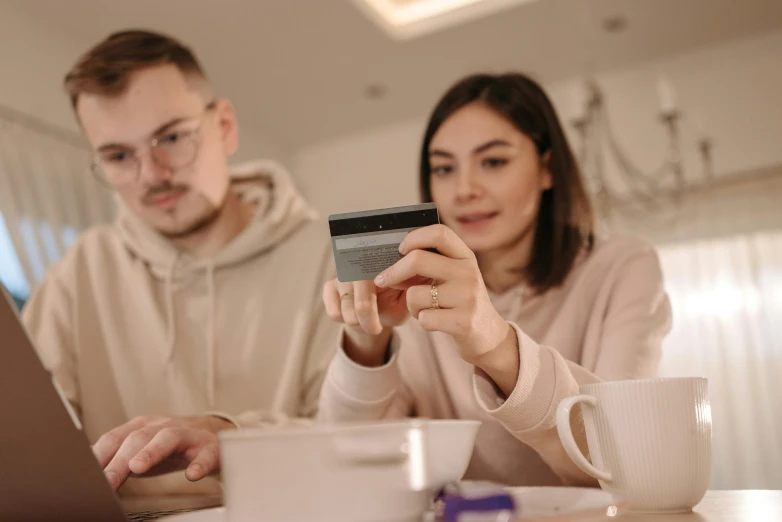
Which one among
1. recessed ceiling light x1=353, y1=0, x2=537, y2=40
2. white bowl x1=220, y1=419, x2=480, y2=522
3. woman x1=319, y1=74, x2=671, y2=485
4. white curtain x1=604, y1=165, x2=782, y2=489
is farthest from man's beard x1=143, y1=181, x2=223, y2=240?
white curtain x1=604, y1=165, x2=782, y2=489

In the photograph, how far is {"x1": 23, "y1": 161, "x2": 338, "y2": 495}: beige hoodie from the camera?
1.12 meters

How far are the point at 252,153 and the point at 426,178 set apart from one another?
3.02 metres

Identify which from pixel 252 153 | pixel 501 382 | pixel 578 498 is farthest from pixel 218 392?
pixel 252 153

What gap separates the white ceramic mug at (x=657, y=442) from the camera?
46cm

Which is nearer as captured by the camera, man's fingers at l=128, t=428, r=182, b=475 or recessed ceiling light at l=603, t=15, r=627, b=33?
man's fingers at l=128, t=428, r=182, b=475

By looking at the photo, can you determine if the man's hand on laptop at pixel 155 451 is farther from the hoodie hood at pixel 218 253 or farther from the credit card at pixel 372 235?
the hoodie hood at pixel 218 253

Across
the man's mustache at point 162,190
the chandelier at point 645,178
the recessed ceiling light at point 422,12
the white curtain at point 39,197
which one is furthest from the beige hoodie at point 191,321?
the chandelier at point 645,178

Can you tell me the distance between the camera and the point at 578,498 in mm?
502

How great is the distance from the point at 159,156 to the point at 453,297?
0.71 m

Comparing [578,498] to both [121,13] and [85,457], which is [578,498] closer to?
A: [85,457]

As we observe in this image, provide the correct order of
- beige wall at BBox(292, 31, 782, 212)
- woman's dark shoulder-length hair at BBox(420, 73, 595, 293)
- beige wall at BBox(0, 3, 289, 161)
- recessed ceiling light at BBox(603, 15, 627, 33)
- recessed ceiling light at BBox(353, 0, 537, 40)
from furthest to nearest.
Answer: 1. beige wall at BBox(292, 31, 782, 212)
2. recessed ceiling light at BBox(603, 15, 627, 33)
3. recessed ceiling light at BBox(353, 0, 537, 40)
4. beige wall at BBox(0, 3, 289, 161)
5. woman's dark shoulder-length hair at BBox(420, 73, 595, 293)

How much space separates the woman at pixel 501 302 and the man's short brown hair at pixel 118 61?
1.54 ft

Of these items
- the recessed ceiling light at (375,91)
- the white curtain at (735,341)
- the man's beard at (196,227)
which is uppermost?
the recessed ceiling light at (375,91)

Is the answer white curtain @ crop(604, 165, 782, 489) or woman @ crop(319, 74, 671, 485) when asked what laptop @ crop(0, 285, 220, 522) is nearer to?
woman @ crop(319, 74, 671, 485)
